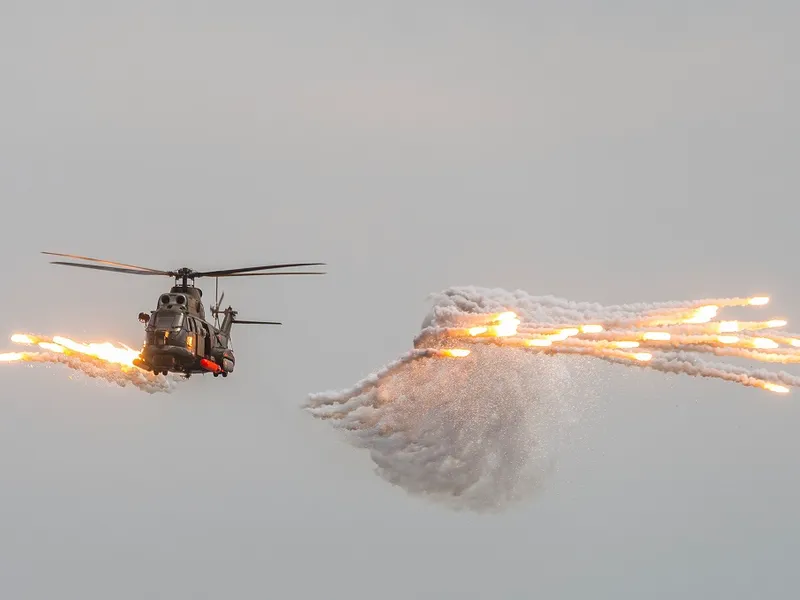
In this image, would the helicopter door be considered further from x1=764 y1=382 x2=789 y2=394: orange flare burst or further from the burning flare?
x1=764 y1=382 x2=789 y2=394: orange flare burst

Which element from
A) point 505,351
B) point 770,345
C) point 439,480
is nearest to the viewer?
point 770,345

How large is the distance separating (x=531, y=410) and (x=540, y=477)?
16.0 ft

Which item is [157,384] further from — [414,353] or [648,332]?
[648,332]

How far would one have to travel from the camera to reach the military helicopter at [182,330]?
243 ft

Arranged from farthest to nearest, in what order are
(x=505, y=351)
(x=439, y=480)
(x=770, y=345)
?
(x=439, y=480), (x=505, y=351), (x=770, y=345)

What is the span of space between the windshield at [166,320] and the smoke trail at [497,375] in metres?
10.1

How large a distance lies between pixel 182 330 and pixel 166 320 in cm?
79

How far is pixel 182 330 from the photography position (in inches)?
2931

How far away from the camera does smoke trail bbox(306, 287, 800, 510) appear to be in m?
74.1

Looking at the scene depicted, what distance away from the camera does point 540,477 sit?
86312 mm

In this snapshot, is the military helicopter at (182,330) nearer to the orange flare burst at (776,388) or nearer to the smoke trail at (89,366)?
the smoke trail at (89,366)

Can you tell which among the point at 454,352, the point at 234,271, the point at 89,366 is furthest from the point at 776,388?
the point at 89,366

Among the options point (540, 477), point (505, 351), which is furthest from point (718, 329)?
point (540, 477)

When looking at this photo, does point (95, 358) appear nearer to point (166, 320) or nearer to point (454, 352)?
point (166, 320)
